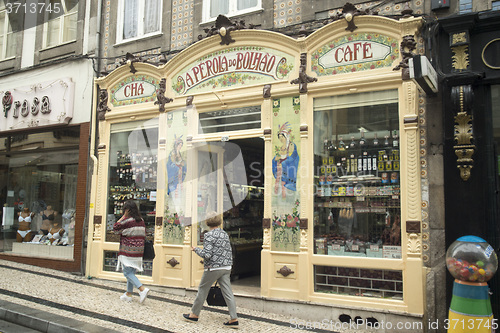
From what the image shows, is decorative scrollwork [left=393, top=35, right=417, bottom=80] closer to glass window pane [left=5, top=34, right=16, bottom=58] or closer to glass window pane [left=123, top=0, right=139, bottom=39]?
glass window pane [left=123, top=0, right=139, bottom=39]

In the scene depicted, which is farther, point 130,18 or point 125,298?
point 130,18

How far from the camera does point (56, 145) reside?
11.3 metres

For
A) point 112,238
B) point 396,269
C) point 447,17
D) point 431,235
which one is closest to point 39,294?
point 112,238

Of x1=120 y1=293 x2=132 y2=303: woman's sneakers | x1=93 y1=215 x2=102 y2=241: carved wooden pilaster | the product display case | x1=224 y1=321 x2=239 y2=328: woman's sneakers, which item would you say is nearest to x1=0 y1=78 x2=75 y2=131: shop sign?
x1=93 y1=215 x2=102 y2=241: carved wooden pilaster

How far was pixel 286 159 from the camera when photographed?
7711mm

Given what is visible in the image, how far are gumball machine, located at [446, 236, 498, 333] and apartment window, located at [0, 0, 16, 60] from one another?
12.8 meters

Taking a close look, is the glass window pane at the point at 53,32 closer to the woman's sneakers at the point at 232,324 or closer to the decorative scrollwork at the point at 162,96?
the decorative scrollwork at the point at 162,96

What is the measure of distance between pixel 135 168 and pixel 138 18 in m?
3.57

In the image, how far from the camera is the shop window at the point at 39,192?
11.0 metres

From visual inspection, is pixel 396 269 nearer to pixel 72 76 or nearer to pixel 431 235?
pixel 431 235

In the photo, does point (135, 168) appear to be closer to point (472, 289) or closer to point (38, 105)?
point (38, 105)

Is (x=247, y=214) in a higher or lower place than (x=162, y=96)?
lower

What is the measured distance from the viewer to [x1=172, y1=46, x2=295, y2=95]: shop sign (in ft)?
26.1

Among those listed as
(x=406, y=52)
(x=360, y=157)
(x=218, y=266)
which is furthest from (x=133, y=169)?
(x=406, y=52)
